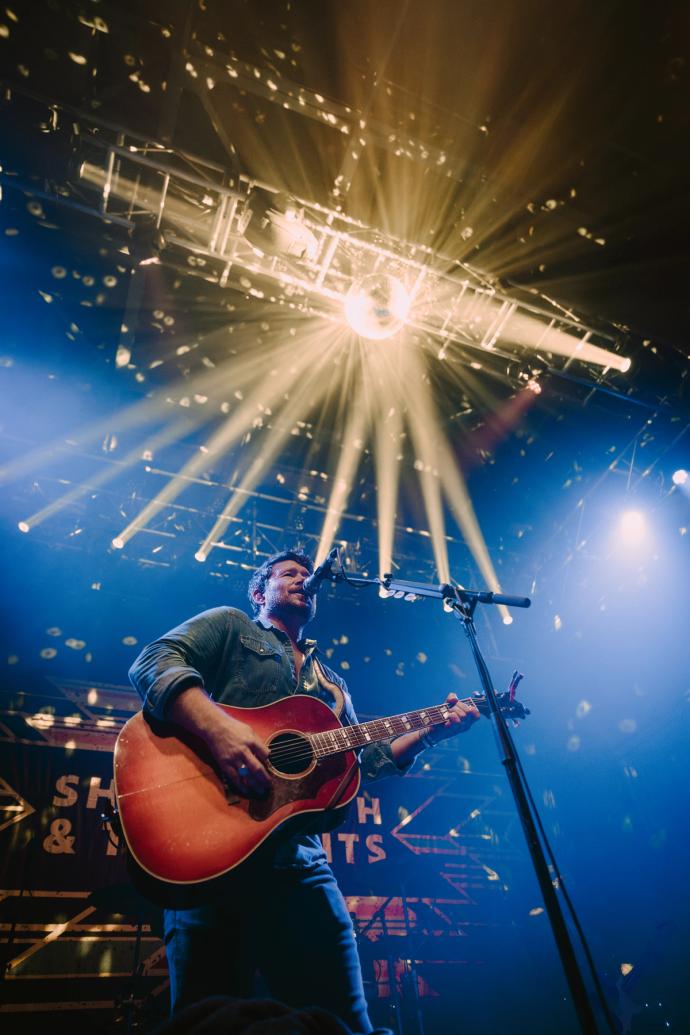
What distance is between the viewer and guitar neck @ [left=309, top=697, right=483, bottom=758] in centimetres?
263

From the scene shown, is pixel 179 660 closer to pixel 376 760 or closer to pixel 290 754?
pixel 290 754

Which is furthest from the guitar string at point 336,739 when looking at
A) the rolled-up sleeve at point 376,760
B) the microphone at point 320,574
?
the microphone at point 320,574

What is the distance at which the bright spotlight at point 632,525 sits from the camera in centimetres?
779

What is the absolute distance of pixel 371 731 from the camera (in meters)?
2.91

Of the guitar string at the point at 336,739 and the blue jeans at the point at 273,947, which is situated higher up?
the guitar string at the point at 336,739

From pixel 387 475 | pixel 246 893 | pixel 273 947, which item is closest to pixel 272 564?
pixel 246 893

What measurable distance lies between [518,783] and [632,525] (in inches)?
275

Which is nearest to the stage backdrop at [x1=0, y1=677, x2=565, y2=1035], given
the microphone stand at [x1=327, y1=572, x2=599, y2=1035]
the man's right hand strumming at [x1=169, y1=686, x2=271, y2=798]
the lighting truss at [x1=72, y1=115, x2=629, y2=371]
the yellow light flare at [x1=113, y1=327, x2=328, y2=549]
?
the yellow light flare at [x1=113, y1=327, x2=328, y2=549]

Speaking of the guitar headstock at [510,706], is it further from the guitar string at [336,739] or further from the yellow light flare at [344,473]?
the yellow light flare at [344,473]

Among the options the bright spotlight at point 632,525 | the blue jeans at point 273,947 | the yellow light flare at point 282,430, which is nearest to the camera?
the blue jeans at point 273,947

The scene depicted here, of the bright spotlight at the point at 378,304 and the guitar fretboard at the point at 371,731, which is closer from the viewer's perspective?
the guitar fretboard at the point at 371,731

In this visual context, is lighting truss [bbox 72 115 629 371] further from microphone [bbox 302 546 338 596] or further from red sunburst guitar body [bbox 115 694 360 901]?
red sunburst guitar body [bbox 115 694 360 901]

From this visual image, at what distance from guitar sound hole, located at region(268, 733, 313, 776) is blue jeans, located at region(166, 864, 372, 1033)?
395 mm

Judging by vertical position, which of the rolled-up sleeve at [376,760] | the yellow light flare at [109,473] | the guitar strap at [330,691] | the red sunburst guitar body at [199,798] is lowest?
the red sunburst guitar body at [199,798]
